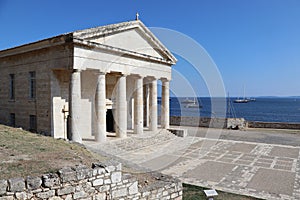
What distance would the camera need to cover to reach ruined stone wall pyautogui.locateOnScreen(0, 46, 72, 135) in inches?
655

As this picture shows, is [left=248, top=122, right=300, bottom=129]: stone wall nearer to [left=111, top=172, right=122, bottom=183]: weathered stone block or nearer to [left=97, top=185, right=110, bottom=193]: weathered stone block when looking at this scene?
[left=111, top=172, right=122, bottom=183]: weathered stone block

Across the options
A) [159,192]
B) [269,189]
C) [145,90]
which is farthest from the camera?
[145,90]

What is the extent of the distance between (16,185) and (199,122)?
1208 inches

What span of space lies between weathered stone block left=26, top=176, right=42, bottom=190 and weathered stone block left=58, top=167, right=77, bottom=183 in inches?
20.2

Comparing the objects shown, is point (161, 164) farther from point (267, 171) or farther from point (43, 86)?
point (43, 86)

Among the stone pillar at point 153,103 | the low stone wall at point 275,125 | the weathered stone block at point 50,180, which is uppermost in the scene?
the stone pillar at point 153,103

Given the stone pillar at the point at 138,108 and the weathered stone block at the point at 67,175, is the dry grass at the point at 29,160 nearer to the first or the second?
the weathered stone block at the point at 67,175

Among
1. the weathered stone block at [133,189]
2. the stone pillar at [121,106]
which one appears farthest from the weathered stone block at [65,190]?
the stone pillar at [121,106]

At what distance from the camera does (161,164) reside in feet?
47.9

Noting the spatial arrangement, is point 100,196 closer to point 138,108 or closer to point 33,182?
point 33,182

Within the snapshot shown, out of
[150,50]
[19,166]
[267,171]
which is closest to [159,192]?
[19,166]

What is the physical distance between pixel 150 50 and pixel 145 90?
6.61m

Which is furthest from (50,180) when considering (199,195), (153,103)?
(153,103)

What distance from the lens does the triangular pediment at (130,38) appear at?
16784mm
